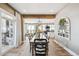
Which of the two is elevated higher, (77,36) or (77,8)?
(77,8)

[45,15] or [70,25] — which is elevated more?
[45,15]

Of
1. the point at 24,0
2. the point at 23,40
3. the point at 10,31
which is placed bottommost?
the point at 23,40

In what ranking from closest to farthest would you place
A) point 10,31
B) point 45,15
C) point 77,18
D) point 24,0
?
point 24,0 < point 77,18 < point 10,31 < point 45,15

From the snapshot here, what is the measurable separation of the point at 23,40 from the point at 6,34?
103 inches

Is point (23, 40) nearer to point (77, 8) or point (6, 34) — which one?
point (6, 34)

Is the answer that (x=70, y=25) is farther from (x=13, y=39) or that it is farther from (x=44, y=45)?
(x=13, y=39)

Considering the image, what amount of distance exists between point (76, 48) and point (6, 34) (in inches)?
131

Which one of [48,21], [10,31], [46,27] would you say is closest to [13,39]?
[10,31]

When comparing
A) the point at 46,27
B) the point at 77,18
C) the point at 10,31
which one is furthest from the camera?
the point at 46,27

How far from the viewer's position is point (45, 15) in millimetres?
8977

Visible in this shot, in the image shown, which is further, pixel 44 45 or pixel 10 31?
pixel 10 31

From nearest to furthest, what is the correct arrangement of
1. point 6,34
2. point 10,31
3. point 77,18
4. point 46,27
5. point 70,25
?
1. point 77,18
2. point 70,25
3. point 6,34
4. point 10,31
5. point 46,27

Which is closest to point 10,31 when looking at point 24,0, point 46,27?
point 46,27

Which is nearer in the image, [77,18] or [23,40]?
[77,18]
